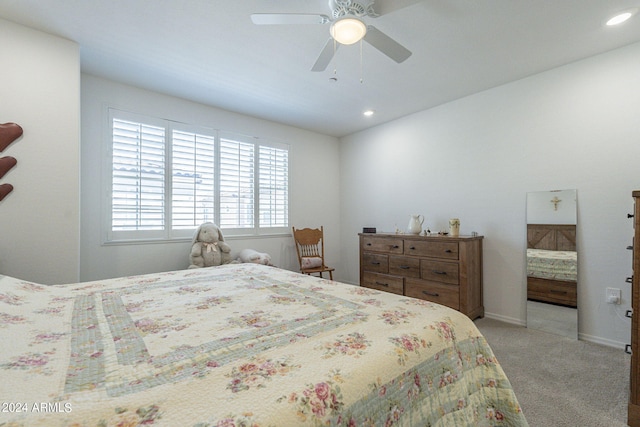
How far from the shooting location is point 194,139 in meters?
3.50

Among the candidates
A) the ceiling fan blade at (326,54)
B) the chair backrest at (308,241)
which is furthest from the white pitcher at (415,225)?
the ceiling fan blade at (326,54)

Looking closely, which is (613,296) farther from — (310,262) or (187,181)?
(187,181)

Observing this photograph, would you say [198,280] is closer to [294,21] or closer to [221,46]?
[294,21]

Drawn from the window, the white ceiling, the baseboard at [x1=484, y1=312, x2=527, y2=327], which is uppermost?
the white ceiling

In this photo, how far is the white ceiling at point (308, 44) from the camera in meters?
1.95

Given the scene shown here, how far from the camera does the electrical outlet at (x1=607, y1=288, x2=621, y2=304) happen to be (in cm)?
243

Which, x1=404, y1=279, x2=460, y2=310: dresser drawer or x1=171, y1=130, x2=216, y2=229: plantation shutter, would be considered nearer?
x1=404, y1=279, x2=460, y2=310: dresser drawer

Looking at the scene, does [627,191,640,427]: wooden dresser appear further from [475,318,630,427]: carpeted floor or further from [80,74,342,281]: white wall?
[80,74,342,281]: white wall

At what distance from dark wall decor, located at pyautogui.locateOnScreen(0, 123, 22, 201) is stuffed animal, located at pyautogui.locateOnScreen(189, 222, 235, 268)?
1526 millimetres

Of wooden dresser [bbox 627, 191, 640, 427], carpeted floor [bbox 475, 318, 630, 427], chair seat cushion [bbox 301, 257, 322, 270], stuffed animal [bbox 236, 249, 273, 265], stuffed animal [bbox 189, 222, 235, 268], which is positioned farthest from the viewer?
chair seat cushion [bbox 301, 257, 322, 270]

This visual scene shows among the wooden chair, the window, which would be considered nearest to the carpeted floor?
the wooden chair

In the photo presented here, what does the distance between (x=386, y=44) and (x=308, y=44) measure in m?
0.76

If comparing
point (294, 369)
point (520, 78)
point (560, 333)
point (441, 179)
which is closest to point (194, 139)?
point (441, 179)

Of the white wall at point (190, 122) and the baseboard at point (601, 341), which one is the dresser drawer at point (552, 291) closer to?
the baseboard at point (601, 341)
